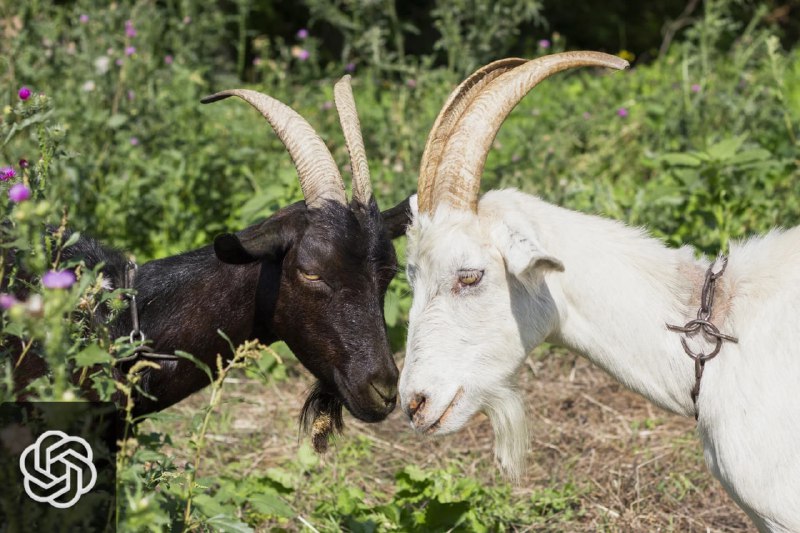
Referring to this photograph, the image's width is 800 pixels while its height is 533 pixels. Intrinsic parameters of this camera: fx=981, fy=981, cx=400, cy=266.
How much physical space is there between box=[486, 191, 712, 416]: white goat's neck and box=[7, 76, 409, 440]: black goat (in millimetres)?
562

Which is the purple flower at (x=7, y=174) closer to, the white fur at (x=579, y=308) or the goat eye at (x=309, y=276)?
the goat eye at (x=309, y=276)

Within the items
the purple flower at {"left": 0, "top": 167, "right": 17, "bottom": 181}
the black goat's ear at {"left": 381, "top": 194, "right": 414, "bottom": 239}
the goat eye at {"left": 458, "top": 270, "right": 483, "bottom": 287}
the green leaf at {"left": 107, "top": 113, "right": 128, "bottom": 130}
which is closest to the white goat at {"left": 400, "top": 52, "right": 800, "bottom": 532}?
the goat eye at {"left": 458, "top": 270, "right": 483, "bottom": 287}

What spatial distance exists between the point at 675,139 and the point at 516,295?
3.98 meters

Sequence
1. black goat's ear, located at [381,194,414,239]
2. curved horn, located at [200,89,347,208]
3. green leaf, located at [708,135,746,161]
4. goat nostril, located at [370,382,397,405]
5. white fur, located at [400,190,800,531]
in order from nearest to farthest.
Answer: white fur, located at [400,190,800,531]
goat nostril, located at [370,382,397,405]
curved horn, located at [200,89,347,208]
black goat's ear, located at [381,194,414,239]
green leaf, located at [708,135,746,161]

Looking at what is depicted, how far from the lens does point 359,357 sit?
2.95 metres

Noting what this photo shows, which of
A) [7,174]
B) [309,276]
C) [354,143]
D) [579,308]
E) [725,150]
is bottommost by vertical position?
[725,150]

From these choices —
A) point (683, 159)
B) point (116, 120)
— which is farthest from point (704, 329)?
point (116, 120)

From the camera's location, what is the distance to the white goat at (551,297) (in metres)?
2.50

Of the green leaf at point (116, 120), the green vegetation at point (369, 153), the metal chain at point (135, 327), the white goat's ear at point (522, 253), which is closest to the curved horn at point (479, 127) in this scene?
the white goat's ear at point (522, 253)

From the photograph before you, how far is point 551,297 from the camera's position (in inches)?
102

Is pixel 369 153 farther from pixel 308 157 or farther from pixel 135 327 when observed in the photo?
pixel 135 327

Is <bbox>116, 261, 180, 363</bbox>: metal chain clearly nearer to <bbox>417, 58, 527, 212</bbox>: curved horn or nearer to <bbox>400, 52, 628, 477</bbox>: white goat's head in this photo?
<bbox>400, 52, 628, 477</bbox>: white goat's head

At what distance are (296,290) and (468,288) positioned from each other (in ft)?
2.11

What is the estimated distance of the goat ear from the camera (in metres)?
2.88
